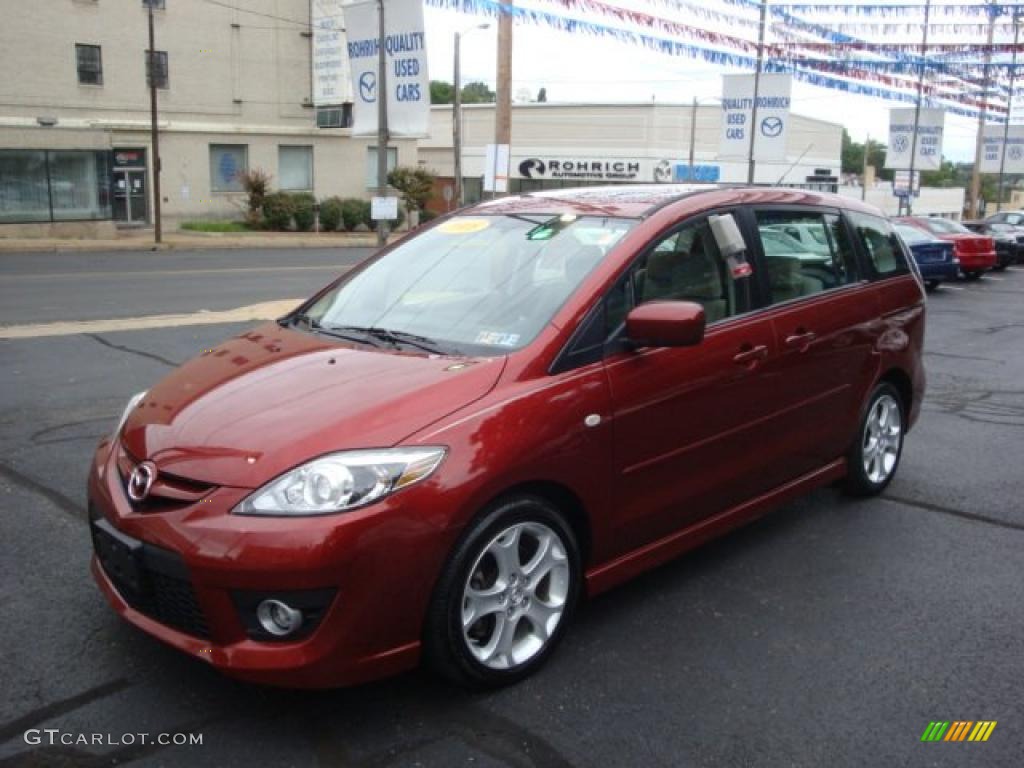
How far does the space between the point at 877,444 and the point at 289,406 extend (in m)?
3.65

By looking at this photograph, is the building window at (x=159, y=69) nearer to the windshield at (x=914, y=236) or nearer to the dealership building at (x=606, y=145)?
the dealership building at (x=606, y=145)

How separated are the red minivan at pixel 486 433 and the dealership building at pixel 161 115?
31.5 m

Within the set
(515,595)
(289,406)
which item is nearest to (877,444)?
(515,595)

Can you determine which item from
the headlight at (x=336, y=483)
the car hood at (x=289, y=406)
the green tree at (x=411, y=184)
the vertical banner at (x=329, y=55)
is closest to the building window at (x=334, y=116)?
the vertical banner at (x=329, y=55)

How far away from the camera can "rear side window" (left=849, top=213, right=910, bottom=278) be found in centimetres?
560

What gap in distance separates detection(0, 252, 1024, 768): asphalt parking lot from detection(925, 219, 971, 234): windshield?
1886 cm

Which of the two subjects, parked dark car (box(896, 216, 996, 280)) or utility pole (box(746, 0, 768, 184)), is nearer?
utility pole (box(746, 0, 768, 184))

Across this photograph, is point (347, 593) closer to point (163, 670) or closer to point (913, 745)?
point (163, 670)

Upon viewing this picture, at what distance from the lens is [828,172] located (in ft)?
205

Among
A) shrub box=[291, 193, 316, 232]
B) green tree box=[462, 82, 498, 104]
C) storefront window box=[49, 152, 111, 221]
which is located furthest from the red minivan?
green tree box=[462, 82, 498, 104]

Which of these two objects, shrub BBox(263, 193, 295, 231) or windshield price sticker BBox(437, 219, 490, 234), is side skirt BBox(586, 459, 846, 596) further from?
shrub BBox(263, 193, 295, 231)

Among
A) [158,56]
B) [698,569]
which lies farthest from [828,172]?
[698,569]

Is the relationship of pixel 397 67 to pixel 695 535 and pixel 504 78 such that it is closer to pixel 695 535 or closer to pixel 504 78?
pixel 504 78

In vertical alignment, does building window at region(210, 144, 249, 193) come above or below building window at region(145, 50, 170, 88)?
below
